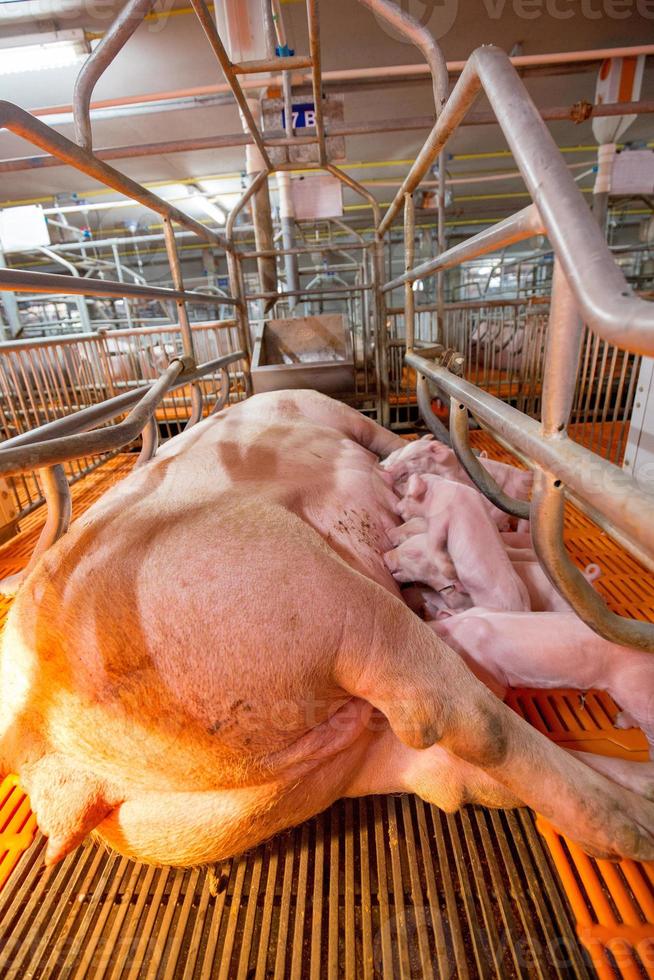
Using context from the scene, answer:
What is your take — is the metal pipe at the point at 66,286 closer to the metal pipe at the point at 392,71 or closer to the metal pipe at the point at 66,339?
the metal pipe at the point at 66,339

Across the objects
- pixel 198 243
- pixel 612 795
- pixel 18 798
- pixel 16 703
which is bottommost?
pixel 18 798

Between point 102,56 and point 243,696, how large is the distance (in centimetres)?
217

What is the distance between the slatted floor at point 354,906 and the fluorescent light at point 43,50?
573 centimetres

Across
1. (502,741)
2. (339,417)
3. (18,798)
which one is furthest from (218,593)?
(339,417)

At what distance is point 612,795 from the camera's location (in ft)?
3.48

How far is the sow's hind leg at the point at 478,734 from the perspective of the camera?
3.31 feet

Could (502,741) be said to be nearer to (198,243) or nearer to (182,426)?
(182,426)

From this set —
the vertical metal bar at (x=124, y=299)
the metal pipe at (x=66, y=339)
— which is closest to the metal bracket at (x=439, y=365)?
the metal pipe at (x=66, y=339)

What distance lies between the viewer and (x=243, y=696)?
96 cm

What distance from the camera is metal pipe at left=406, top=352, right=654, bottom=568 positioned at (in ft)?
1.92

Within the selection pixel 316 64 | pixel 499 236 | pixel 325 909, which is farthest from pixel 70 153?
pixel 325 909

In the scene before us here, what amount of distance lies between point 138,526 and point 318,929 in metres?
0.95

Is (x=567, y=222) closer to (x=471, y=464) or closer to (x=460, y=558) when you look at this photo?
(x=460, y=558)

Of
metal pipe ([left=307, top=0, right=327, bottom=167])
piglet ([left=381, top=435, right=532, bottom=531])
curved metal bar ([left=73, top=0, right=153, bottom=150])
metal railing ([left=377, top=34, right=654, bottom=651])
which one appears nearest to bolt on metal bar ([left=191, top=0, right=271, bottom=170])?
curved metal bar ([left=73, top=0, right=153, bottom=150])
